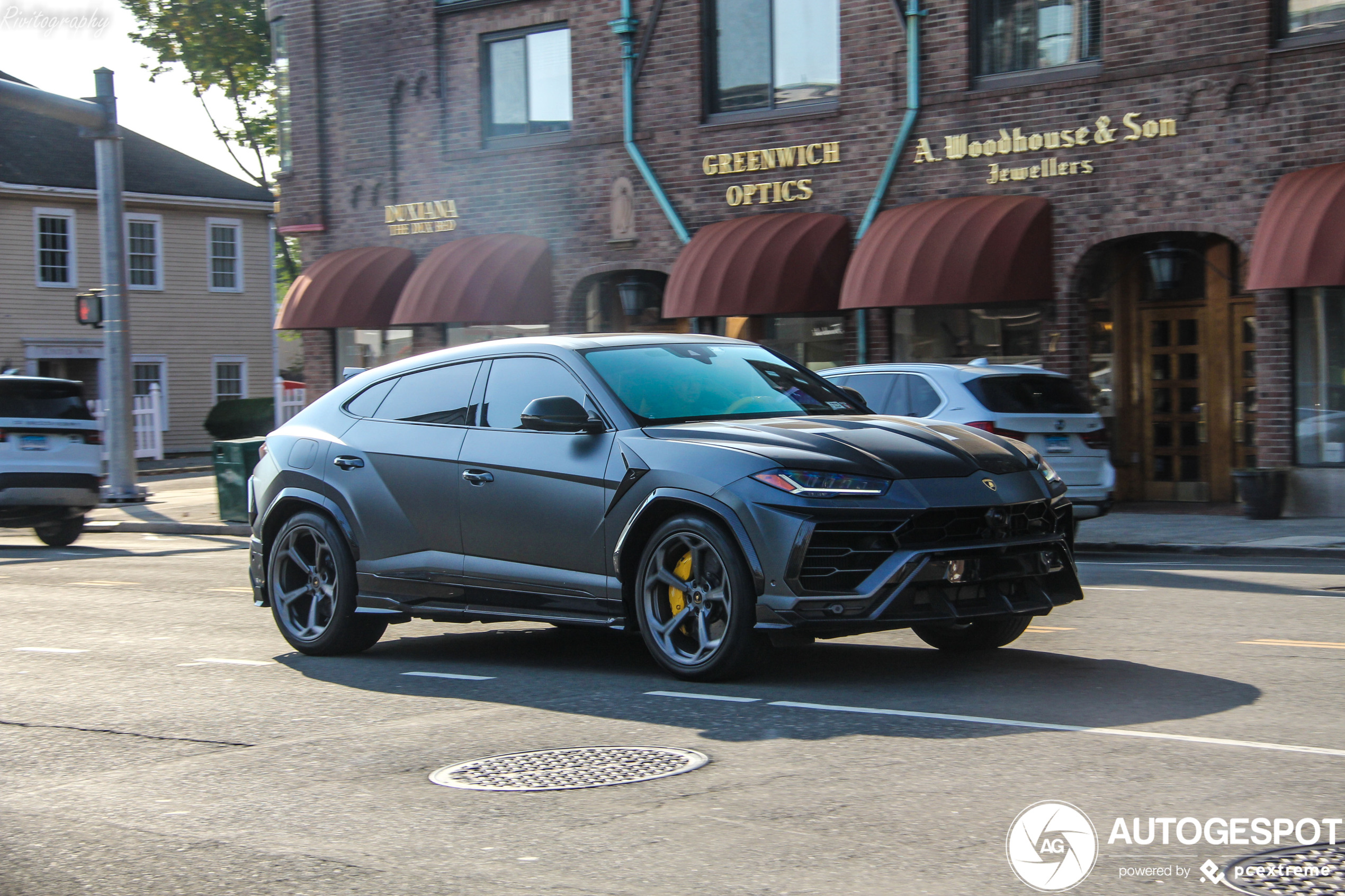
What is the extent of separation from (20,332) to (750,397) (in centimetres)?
3421

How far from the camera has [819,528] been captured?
22.7 ft

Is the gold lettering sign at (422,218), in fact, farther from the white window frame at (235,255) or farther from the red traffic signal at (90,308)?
the white window frame at (235,255)

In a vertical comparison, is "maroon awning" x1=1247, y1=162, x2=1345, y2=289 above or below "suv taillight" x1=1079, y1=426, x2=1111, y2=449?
above

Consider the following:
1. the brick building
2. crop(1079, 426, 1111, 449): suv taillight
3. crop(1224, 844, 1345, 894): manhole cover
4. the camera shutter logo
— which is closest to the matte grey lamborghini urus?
the camera shutter logo

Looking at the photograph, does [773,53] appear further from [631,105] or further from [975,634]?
[975,634]

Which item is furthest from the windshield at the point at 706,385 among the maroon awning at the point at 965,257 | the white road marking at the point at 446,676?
the maroon awning at the point at 965,257

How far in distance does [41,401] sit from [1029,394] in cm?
1151

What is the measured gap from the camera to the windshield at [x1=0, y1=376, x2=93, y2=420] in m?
18.7

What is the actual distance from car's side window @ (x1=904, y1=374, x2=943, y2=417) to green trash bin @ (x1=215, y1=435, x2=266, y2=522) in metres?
9.36

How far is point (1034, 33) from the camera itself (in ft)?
64.9

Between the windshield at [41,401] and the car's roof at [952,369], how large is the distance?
9469mm

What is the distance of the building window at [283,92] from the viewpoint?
27938 mm

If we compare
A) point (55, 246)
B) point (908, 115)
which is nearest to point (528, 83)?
point (908, 115)

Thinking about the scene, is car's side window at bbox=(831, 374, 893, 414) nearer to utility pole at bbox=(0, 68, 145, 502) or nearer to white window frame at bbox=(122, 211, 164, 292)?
utility pole at bbox=(0, 68, 145, 502)
